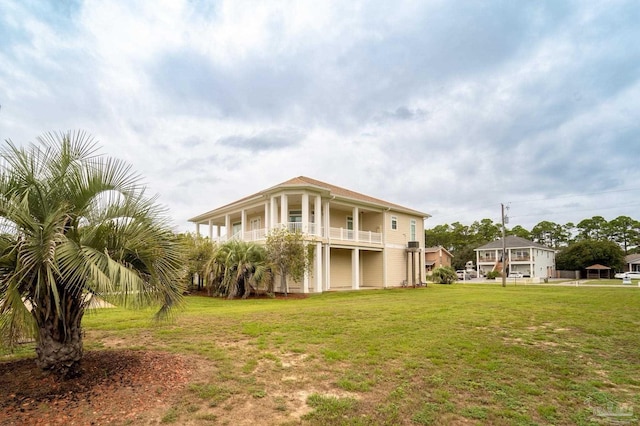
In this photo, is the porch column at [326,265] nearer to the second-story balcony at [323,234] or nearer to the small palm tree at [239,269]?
the second-story balcony at [323,234]

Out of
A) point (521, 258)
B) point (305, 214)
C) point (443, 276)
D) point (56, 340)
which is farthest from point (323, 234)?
point (521, 258)

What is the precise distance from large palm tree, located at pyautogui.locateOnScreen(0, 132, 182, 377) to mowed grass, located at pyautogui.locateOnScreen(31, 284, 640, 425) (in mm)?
1448

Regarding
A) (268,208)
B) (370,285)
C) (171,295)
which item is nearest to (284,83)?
(268,208)

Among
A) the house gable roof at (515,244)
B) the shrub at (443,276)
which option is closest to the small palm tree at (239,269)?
the shrub at (443,276)

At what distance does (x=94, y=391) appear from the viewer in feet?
14.1

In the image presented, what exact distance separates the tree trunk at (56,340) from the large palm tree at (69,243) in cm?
1

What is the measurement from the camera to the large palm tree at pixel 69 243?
154 inches

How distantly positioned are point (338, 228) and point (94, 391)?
753 inches

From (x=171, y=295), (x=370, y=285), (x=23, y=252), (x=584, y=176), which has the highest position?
(x=584, y=176)

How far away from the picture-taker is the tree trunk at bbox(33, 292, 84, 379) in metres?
4.47

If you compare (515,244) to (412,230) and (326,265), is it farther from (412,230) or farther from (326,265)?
(326,265)

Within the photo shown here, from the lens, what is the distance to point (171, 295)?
506cm

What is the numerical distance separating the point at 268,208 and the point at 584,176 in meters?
23.9

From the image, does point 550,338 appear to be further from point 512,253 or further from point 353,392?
point 512,253
